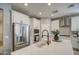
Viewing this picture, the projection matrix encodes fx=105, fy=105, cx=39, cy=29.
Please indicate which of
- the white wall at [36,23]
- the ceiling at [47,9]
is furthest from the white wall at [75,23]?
the white wall at [36,23]

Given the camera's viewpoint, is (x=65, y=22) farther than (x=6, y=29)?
Yes

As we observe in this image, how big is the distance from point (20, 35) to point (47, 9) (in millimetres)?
732

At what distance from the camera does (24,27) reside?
2.06 m

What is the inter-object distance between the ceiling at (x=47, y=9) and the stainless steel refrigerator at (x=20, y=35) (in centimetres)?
29

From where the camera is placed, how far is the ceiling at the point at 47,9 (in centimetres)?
197

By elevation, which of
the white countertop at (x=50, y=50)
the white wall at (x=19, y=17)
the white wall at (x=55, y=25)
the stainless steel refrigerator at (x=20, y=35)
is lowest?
the white countertop at (x=50, y=50)

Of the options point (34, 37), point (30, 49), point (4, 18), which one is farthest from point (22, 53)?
point (4, 18)

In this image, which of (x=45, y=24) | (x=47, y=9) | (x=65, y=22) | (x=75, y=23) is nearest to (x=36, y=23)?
(x=45, y=24)

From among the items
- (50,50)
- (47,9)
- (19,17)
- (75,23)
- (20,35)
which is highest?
(47,9)

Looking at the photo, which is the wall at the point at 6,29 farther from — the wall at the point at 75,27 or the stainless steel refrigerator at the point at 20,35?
the wall at the point at 75,27

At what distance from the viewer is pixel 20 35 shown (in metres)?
2.07

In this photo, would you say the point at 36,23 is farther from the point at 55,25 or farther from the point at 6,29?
the point at 6,29

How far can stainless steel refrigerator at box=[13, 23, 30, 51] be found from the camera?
78.7 inches

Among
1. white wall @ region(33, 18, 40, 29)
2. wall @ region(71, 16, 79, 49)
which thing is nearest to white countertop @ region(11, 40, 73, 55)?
wall @ region(71, 16, 79, 49)
